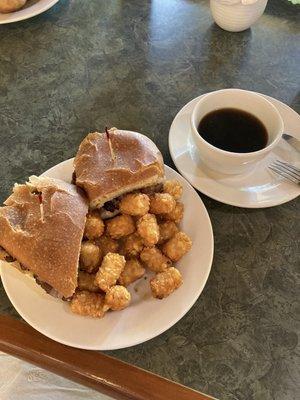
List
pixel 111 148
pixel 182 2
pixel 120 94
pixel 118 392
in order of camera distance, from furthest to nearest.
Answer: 1. pixel 182 2
2. pixel 120 94
3. pixel 111 148
4. pixel 118 392

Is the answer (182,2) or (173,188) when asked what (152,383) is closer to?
(173,188)

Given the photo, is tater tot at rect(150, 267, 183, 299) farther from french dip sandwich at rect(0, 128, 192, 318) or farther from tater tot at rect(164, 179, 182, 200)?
tater tot at rect(164, 179, 182, 200)

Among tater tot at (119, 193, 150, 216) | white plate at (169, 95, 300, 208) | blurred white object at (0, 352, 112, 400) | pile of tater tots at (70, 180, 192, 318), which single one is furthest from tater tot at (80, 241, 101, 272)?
blurred white object at (0, 352, 112, 400)

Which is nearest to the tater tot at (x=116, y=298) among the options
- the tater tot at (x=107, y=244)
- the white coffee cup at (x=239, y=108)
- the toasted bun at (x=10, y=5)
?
the tater tot at (x=107, y=244)

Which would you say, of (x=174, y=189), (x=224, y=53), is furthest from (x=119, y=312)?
(x=224, y=53)

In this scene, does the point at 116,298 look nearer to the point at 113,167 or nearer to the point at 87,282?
the point at 87,282

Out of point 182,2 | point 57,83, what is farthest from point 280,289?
point 182,2
